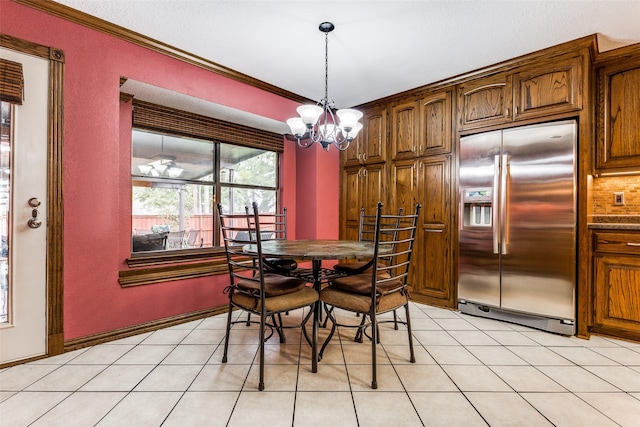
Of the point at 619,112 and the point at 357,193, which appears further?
the point at 357,193

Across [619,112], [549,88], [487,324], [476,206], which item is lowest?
[487,324]

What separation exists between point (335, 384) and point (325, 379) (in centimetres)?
8

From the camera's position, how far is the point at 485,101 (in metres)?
2.98

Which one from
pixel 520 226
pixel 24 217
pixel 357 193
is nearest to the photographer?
pixel 24 217

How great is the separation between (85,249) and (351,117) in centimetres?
217

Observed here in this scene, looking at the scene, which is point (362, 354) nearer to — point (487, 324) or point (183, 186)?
point (487, 324)

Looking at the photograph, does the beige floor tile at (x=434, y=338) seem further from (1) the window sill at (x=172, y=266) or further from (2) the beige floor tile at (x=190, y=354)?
(1) the window sill at (x=172, y=266)

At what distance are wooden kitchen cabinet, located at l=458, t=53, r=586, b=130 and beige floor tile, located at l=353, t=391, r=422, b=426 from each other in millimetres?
2570

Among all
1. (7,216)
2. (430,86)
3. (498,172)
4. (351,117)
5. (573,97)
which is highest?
(430,86)

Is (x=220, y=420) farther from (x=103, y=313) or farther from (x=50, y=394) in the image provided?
(x=103, y=313)

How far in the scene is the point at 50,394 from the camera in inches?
65.0

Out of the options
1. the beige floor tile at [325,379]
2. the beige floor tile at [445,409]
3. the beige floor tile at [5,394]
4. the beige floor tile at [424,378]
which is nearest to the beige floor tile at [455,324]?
the beige floor tile at [424,378]

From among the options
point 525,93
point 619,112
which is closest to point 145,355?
point 525,93

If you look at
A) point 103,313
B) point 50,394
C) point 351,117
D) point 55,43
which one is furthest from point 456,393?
point 55,43
